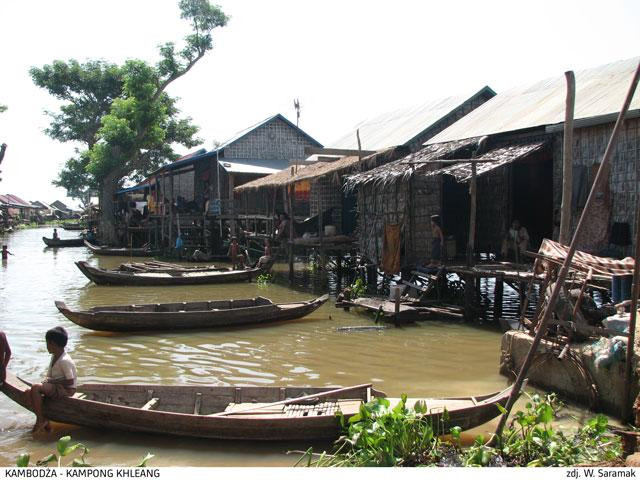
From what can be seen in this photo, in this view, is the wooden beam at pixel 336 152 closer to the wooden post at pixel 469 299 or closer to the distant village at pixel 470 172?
the distant village at pixel 470 172

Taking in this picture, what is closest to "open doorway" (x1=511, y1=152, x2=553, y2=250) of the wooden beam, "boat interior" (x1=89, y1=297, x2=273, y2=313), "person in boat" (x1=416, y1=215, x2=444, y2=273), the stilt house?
the stilt house

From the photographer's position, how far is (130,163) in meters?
34.3

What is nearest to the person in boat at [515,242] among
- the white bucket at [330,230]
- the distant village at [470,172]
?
the distant village at [470,172]

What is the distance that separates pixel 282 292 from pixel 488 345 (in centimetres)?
781

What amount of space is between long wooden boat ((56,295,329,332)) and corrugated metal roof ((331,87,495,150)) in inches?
247

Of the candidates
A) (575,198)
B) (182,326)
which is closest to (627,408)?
(575,198)

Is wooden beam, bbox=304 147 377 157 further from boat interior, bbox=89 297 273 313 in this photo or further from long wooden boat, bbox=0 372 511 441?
long wooden boat, bbox=0 372 511 441

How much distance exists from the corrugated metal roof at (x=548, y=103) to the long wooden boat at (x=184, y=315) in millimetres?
5322

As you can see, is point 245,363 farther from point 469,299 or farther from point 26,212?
point 26,212

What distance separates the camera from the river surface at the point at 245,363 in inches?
236

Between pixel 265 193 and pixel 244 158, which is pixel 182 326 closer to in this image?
pixel 265 193

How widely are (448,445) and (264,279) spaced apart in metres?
13.9

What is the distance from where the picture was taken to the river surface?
19.6 ft

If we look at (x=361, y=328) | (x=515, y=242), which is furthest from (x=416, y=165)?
(x=361, y=328)
